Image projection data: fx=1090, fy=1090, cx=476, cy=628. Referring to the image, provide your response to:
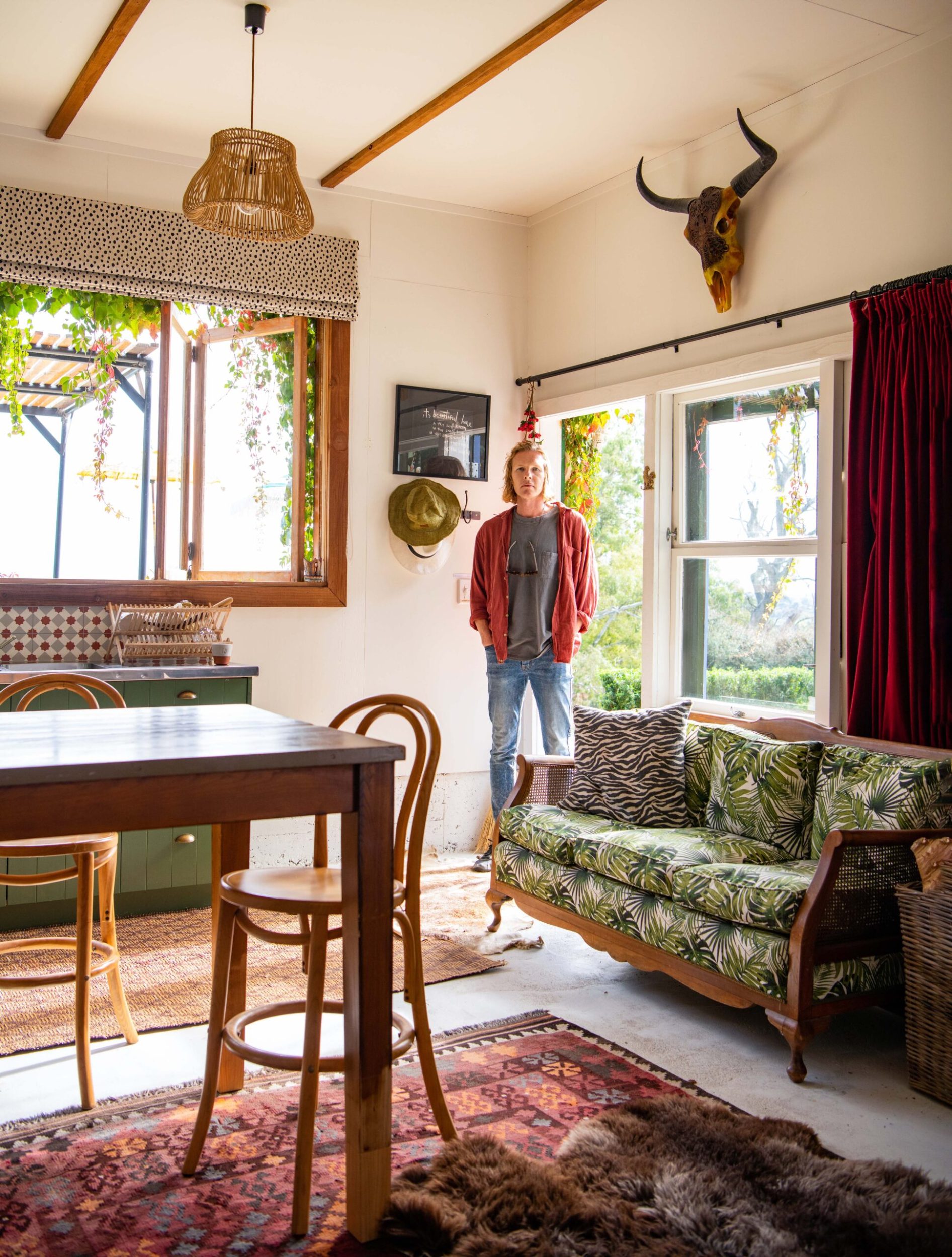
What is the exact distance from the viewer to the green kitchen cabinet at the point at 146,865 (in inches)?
148

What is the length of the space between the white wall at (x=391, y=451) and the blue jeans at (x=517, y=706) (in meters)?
0.44

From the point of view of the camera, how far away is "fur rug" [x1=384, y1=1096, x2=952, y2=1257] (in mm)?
1904

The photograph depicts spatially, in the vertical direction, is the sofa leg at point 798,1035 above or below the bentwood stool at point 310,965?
below

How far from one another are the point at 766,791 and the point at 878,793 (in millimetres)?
452

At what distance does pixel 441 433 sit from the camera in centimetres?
520

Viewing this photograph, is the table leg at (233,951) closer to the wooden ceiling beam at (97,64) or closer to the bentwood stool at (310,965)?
the bentwood stool at (310,965)

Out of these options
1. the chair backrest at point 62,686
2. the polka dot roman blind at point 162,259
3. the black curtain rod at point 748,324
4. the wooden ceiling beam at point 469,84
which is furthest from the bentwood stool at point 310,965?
the polka dot roman blind at point 162,259

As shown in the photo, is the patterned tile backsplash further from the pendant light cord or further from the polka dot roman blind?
the pendant light cord

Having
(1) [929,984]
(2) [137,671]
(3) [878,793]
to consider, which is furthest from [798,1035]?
(2) [137,671]

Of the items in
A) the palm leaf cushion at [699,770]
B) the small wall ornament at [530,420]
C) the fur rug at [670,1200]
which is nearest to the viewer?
the fur rug at [670,1200]

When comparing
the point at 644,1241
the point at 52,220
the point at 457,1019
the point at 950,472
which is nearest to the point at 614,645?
the point at 950,472

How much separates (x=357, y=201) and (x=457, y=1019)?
11.9ft

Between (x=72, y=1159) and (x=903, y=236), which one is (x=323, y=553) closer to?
(x=903, y=236)

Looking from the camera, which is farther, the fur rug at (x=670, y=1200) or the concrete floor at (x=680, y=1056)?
the concrete floor at (x=680, y=1056)
